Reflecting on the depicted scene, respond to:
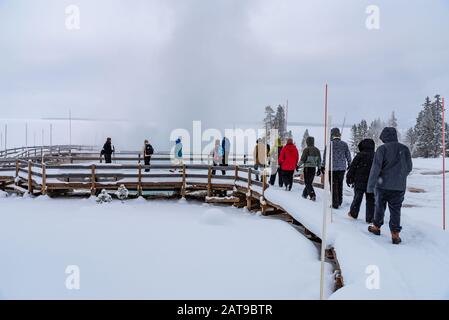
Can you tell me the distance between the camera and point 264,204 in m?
12.4

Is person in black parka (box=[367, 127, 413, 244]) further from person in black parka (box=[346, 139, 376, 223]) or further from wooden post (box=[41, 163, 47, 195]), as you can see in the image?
wooden post (box=[41, 163, 47, 195])

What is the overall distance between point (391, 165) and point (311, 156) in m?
3.84

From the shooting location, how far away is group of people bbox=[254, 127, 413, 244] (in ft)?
21.6

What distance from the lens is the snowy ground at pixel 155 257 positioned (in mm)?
6293

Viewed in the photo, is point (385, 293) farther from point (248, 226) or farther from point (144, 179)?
point (144, 179)

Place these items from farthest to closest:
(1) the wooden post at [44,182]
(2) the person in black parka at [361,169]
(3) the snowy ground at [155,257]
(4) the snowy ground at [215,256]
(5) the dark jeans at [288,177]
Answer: (1) the wooden post at [44,182]
(5) the dark jeans at [288,177]
(2) the person in black parka at [361,169]
(3) the snowy ground at [155,257]
(4) the snowy ground at [215,256]

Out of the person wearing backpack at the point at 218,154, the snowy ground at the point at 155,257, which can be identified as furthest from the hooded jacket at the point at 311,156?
the person wearing backpack at the point at 218,154

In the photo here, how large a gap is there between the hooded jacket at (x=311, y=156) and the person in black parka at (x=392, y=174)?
142 inches

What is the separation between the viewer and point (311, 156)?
1042 cm

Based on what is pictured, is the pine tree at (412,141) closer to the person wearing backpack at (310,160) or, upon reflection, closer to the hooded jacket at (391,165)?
the person wearing backpack at (310,160)

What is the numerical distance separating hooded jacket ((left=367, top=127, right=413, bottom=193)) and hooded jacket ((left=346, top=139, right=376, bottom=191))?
1348mm

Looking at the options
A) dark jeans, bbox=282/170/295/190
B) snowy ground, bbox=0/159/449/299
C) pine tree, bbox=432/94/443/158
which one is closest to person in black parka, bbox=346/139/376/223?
snowy ground, bbox=0/159/449/299
